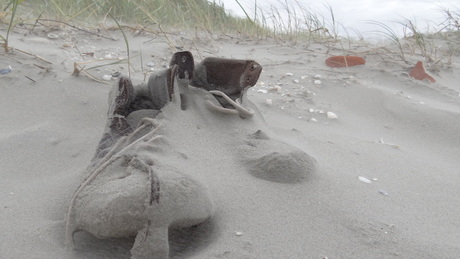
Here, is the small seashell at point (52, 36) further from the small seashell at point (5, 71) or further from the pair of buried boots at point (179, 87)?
the pair of buried boots at point (179, 87)

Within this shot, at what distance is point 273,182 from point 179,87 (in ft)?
1.94

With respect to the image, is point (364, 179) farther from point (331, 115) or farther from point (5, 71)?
point (5, 71)

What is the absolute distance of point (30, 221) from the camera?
1.19 metres

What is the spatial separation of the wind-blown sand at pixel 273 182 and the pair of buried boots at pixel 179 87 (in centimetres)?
12

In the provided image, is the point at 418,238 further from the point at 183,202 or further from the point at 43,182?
the point at 43,182

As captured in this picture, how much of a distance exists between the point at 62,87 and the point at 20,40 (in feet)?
3.28

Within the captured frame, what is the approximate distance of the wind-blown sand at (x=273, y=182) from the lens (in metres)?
1.11

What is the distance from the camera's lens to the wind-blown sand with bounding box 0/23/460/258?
1.11 metres

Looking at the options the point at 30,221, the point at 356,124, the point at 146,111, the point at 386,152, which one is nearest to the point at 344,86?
the point at 356,124

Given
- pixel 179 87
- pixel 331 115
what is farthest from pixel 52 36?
pixel 331 115

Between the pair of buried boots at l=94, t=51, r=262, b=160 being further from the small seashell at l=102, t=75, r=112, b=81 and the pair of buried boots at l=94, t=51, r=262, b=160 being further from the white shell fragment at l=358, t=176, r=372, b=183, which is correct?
the small seashell at l=102, t=75, r=112, b=81

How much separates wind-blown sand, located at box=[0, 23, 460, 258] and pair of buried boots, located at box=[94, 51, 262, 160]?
0.12 meters

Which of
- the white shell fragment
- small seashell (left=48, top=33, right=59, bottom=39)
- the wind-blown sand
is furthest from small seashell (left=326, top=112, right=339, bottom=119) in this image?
small seashell (left=48, top=33, right=59, bottom=39)

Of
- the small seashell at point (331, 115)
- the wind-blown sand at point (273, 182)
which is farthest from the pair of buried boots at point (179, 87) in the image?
the small seashell at point (331, 115)
